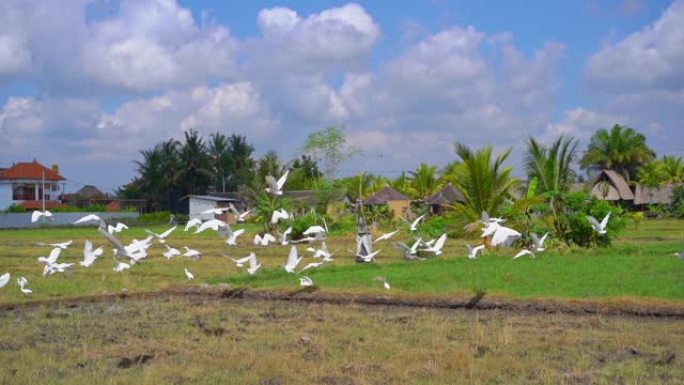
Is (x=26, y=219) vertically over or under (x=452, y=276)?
over

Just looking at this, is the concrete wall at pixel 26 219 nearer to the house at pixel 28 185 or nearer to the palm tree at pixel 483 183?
the house at pixel 28 185

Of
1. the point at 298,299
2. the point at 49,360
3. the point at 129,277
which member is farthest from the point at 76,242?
the point at 49,360

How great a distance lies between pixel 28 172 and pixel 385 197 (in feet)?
107

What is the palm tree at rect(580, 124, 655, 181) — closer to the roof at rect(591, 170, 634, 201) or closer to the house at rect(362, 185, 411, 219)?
the roof at rect(591, 170, 634, 201)

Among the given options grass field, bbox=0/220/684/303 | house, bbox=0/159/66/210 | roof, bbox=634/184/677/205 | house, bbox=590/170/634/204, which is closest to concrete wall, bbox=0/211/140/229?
house, bbox=0/159/66/210

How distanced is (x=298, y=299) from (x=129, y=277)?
5097 millimetres

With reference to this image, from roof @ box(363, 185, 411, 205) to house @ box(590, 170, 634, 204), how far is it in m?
11.9

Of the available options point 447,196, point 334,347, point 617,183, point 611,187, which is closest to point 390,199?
point 447,196

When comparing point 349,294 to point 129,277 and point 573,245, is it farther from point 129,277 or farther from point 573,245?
point 573,245

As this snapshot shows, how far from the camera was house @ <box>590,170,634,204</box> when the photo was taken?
5035 cm

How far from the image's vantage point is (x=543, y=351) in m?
7.84

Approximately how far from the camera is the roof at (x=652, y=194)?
49806 mm

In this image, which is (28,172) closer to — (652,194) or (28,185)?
(28,185)

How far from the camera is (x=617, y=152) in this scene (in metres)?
55.4
